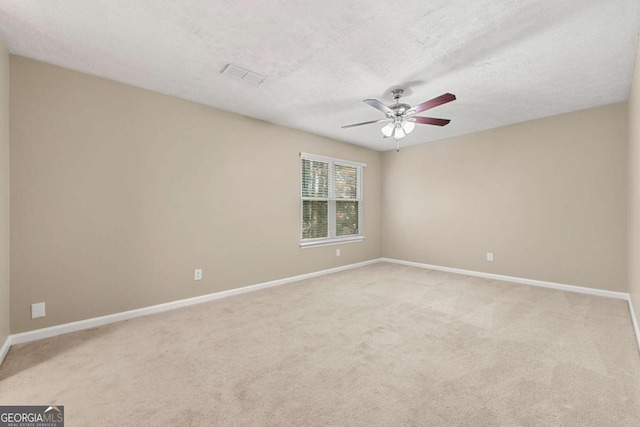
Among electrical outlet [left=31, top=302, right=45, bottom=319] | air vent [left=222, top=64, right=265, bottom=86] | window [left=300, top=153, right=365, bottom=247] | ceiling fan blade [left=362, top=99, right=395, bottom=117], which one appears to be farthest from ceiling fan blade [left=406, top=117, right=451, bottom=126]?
electrical outlet [left=31, top=302, right=45, bottom=319]

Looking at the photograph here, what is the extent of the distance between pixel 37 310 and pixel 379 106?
369 centimetres

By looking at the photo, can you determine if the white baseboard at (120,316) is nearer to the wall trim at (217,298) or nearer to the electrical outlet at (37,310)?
the wall trim at (217,298)

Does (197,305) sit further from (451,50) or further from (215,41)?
(451,50)

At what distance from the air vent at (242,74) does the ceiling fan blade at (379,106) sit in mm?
1109

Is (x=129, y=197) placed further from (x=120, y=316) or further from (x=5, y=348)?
(x=5, y=348)

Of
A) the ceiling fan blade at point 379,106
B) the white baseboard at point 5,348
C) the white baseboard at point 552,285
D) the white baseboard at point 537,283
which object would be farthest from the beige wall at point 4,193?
the white baseboard at point 537,283

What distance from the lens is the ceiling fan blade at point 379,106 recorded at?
8.63 feet

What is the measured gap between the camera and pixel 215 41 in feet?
7.30

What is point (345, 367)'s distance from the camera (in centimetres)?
204

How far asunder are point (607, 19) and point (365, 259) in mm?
4687

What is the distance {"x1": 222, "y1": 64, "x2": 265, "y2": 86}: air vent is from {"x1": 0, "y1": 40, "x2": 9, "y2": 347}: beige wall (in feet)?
5.62

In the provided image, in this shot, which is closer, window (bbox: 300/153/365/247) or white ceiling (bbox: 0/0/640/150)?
white ceiling (bbox: 0/0/640/150)

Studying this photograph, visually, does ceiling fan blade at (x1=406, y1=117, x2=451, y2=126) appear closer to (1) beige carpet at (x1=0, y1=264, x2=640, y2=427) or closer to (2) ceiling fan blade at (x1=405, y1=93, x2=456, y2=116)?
(2) ceiling fan blade at (x1=405, y1=93, x2=456, y2=116)

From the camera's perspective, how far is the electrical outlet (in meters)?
2.48
